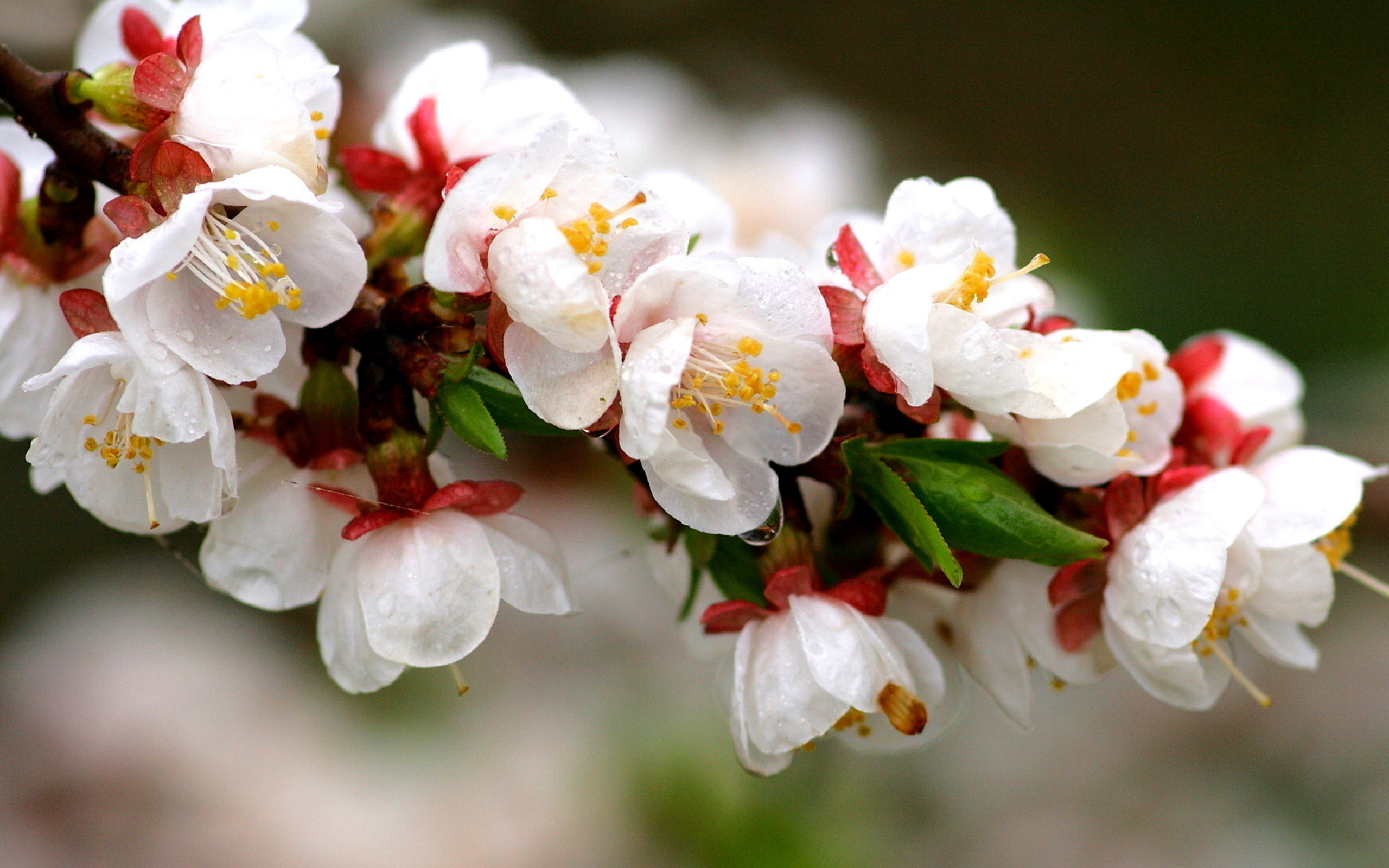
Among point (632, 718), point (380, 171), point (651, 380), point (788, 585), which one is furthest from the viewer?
point (632, 718)

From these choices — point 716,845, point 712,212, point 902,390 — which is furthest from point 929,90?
point 902,390

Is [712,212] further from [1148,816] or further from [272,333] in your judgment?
[1148,816]

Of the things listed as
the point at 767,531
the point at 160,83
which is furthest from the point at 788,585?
the point at 160,83

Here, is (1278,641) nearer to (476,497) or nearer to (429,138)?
(476,497)

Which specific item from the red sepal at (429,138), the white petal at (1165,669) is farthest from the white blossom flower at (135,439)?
Result: the white petal at (1165,669)

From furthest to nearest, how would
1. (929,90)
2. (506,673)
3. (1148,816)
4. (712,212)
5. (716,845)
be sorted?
(929,90) → (506,673) → (1148,816) → (716,845) → (712,212)

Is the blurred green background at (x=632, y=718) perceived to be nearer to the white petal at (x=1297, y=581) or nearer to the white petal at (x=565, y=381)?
the white petal at (x=1297, y=581)
